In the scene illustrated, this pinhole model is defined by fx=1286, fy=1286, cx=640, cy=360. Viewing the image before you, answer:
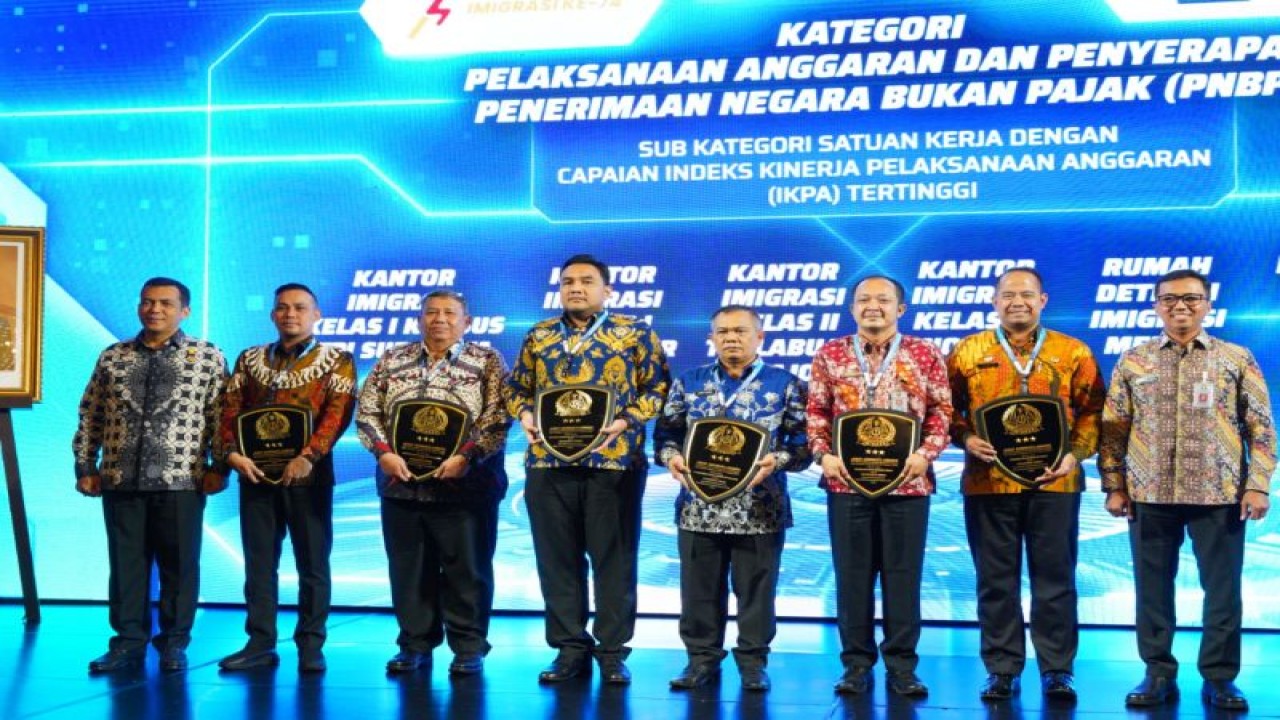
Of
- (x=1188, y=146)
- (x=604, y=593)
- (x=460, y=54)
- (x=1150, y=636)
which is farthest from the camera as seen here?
(x=460, y=54)

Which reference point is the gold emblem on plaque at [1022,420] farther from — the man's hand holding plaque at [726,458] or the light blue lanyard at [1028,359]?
the man's hand holding plaque at [726,458]

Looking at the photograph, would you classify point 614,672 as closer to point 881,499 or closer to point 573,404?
point 573,404

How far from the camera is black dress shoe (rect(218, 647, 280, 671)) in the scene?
4.62 m

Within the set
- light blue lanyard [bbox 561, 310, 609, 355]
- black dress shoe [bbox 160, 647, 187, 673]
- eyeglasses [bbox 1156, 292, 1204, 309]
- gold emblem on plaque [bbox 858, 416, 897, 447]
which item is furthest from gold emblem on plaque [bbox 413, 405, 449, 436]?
eyeglasses [bbox 1156, 292, 1204, 309]

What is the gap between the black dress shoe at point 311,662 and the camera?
4.60 meters

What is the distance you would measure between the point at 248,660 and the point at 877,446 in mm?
2384

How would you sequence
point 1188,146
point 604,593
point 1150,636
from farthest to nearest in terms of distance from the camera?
point 1188,146, point 604,593, point 1150,636

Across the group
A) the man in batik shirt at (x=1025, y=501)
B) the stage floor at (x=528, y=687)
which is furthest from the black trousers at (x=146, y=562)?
the man in batik shirt at (x=1025, y=501)

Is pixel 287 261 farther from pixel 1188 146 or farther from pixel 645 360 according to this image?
pixel 1188 146

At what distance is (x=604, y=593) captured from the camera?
4453 mm

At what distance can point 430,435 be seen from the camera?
4512mm

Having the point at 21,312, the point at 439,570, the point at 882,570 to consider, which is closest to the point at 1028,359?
the point at 882,570

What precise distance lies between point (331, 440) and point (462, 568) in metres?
0.67

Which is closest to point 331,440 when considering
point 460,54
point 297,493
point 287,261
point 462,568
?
point 297,493
